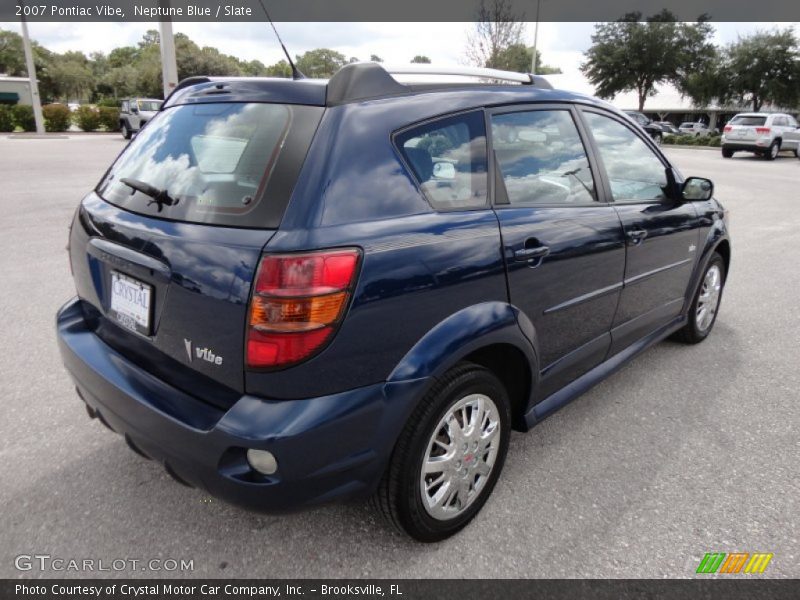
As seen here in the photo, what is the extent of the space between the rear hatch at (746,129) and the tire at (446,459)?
26.4 meters

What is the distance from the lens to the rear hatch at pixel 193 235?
5.94 ft

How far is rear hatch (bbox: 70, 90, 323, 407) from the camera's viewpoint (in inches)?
71.3

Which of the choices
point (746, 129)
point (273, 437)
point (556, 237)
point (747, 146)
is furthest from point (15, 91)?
point (273, 437)

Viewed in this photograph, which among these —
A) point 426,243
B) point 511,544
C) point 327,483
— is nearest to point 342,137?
point 426,243

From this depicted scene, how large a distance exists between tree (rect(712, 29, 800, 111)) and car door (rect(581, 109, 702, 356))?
44.6 meters

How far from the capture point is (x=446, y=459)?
86.2 inches

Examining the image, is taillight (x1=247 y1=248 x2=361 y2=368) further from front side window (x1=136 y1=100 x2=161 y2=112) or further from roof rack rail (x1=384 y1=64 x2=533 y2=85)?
front side window (x1=136 y1=100 x2=161 y2=112)

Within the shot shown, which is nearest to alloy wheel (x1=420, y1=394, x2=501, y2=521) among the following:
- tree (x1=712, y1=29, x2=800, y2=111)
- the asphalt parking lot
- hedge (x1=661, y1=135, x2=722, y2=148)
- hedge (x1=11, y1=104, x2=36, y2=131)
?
the asphalt parking lot

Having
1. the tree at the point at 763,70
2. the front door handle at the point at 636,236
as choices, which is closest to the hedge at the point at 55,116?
the front door handle at the point at 636,236

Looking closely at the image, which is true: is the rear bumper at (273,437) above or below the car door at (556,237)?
below

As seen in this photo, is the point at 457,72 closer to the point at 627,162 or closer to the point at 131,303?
the point at 627,162

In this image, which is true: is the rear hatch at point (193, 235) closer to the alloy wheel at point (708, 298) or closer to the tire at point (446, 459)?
the tire at point (446, 459)

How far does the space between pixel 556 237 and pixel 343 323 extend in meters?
1.17

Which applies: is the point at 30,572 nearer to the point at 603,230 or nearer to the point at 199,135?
the point at 199,135
